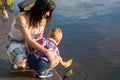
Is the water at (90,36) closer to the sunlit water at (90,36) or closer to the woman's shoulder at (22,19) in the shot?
the sunlit water at (90,36)

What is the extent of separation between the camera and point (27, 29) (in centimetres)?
462

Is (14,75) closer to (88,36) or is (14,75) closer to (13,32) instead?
(13,32)

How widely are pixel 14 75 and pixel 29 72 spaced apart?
235 millimetres

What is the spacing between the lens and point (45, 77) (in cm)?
493

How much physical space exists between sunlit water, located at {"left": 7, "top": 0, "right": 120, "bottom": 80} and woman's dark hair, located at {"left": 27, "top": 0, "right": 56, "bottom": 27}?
128 inches

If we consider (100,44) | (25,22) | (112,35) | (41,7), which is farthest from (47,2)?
(112,35)

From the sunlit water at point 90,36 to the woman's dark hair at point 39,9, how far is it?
325 centimetres

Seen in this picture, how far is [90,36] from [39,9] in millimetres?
5989

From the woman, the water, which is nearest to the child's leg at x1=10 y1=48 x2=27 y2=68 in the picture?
the woman

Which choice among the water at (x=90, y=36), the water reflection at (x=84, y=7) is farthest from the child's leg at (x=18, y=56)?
the water reflection at (x=84, y=7)

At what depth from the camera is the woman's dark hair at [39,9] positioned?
177 inches

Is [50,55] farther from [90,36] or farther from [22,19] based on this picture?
[90,36]

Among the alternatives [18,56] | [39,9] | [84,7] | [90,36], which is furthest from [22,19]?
[84,7]

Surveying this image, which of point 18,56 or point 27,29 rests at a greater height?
point 27,29
